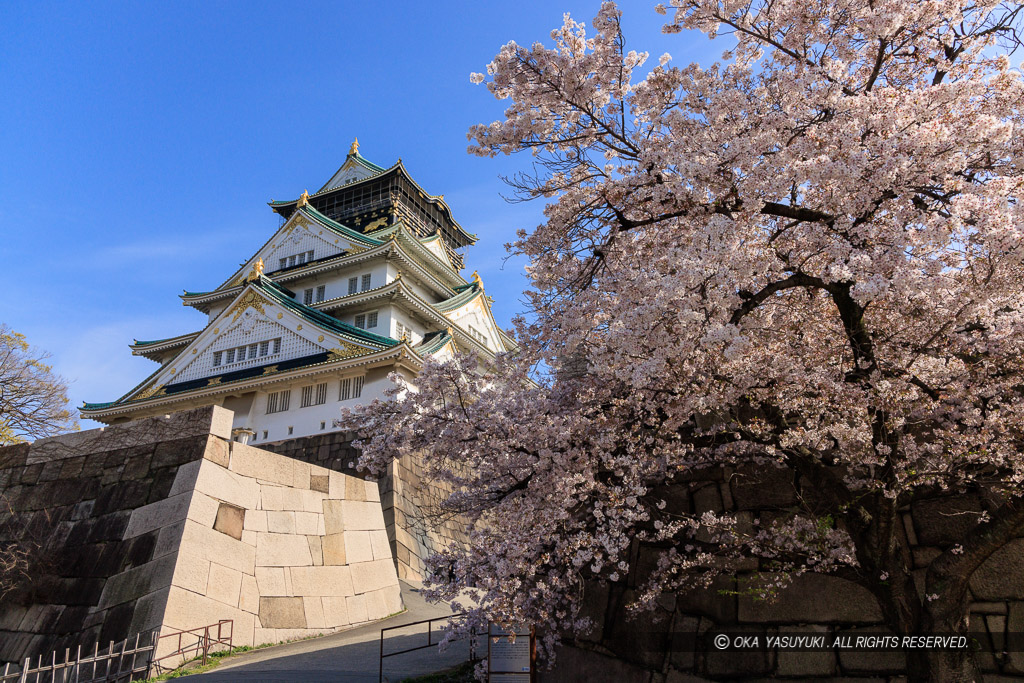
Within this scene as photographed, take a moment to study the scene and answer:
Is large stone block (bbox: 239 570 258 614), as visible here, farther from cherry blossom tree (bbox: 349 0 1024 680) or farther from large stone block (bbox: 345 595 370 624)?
cherry blossom tree (bbox: 349 0 1024 680)

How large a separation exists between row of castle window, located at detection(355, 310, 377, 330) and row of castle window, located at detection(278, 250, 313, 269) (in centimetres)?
503

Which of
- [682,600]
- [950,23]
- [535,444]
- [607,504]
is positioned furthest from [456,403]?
[950,23]

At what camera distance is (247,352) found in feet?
78.9

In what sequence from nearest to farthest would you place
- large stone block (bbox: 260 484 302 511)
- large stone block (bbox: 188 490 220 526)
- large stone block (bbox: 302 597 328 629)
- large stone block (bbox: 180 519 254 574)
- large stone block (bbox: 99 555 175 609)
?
large stone block (bbox: 99 555 175 609)
large stone block (bbox: 180 519 254 574)
large stone block (bbox: 188 490 220 526)
large stone block (bbox: 302 597 328 629)
large stone block (bbox: 260 484 302 511)

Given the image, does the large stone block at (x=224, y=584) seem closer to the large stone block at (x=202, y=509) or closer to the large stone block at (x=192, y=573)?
the large stone block at (x=192, y=573)

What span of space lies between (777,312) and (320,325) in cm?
1912

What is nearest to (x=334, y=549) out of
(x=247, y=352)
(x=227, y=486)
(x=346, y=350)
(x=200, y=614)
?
(x=227, y=486)

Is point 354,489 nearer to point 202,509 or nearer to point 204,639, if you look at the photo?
point 202,509

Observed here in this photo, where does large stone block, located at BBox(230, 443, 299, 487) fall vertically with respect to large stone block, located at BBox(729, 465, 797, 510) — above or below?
above

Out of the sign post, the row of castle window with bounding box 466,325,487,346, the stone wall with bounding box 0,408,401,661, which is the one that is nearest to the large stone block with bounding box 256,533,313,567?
the stone wall with bounding box 0,408,401,661

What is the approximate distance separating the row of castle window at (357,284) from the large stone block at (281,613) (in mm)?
18212

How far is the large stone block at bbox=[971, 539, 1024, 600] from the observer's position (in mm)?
5273

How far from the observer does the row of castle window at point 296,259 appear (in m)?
29.8

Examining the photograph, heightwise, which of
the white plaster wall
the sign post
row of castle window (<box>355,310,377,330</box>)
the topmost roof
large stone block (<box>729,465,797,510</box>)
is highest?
the topmost roof
